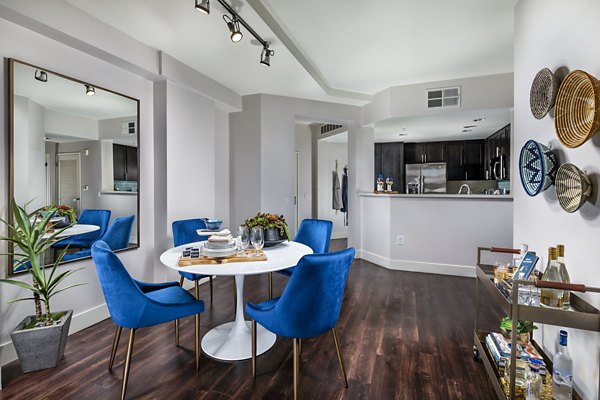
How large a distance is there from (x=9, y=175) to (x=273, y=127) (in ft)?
9.83

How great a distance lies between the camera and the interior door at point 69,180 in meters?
2.45

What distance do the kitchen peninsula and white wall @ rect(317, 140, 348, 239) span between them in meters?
2.44

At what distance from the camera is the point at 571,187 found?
1443mm

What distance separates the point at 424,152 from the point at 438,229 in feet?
11.8

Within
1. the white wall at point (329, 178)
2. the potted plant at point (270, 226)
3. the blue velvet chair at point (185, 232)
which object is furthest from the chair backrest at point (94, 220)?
the white wall at point (329, 178)

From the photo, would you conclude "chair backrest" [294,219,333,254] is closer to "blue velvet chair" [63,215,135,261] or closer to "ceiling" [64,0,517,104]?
"blue velvet chair" [63,215,135,261]

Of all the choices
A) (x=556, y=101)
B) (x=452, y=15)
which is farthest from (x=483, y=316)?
(x=452, y=15)

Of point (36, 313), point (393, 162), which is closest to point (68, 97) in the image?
point (36, 313)

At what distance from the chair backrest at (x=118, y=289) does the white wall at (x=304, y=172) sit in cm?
514

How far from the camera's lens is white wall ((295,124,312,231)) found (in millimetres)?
6793

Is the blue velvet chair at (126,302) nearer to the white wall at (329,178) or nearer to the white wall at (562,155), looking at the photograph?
the white wall at (562,155)

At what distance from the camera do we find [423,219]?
4.27 meters

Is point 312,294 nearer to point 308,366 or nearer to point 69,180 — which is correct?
point 308,366

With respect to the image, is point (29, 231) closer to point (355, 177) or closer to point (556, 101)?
point (556, 101)
